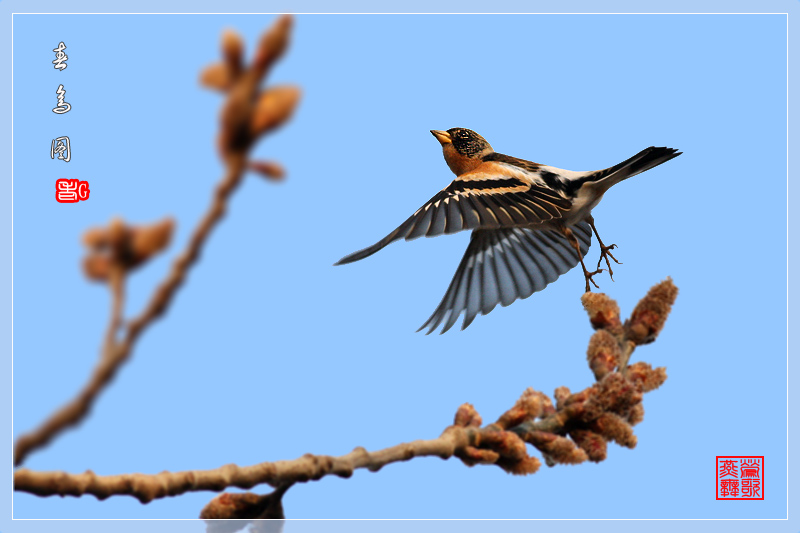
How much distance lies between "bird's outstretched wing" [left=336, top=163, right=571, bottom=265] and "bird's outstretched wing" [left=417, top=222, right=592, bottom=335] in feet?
1.01

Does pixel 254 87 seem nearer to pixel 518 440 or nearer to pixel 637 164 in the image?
pixel 518 440

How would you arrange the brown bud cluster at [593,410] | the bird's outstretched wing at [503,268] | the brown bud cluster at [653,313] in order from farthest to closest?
the bird's outstretched wing at [503,268] → the brown bud cluster at [653,313] → the brown bud cluster at [593,410]

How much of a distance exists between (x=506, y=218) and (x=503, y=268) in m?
0.65

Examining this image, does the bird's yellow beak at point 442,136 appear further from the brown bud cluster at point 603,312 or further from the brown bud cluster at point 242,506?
the brown bud cluster at point 242,506

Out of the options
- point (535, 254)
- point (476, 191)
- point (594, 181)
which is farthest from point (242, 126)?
point (535, 254)

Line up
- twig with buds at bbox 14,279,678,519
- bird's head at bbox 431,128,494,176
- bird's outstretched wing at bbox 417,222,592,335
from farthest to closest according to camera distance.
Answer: bird's head at bbox 431,128,494,176, bird's outstretched wing at bbox 417,222,592,335, twig with buds at bbox 14,279,678,519

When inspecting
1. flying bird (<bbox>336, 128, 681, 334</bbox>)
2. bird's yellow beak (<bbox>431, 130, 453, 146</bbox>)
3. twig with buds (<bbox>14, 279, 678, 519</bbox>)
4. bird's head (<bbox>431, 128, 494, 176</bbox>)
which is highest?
bird's yellow beak (<bbox>431, 130, 453, 146</bbox>)

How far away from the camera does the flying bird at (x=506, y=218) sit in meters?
2.46

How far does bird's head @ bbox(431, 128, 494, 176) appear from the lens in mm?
3145

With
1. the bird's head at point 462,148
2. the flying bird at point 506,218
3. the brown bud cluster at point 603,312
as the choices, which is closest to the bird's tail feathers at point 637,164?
the flying bird at point 506,218

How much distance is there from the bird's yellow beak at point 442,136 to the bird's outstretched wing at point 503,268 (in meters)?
0.39

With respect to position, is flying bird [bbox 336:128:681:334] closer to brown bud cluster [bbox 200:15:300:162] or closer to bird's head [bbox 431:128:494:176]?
bird's head [bbox 431:128:494:176]

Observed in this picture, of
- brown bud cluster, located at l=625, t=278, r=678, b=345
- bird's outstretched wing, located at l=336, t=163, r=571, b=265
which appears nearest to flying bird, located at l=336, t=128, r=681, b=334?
bird's outstretched wing, located at l=336, t=163, r=571, b=265

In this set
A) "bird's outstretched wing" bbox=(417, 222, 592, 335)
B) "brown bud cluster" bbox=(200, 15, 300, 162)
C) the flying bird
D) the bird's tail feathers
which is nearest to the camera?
"brown bud cluster" bbox=(200, 15, 300, 162)
